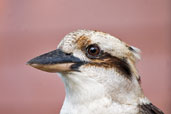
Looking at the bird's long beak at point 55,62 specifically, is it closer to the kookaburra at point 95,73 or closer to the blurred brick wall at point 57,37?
the kookaburra at point 95,73

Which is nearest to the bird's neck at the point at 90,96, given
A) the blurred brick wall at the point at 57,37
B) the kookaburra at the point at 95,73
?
the kookaburra at the point at 95,73

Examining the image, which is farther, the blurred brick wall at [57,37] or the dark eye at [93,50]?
the blurred brick wall at [57,37]

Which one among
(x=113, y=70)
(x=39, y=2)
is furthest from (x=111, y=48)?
(x=39, y=2)

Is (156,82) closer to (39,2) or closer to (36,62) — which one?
(39,2)

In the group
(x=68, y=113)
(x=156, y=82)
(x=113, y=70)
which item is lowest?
(x=156, y=82)

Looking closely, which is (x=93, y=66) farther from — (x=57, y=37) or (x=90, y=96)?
(x=57, y=37)

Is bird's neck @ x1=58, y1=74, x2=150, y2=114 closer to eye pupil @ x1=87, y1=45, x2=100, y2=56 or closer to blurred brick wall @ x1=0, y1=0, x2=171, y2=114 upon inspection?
eye pupil @ x1=87, y1=45, x2=100, y2=56

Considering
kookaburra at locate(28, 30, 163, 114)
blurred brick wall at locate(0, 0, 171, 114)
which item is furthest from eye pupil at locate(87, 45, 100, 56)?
blurred brick wall at locate(0, 0, 171, 114)
